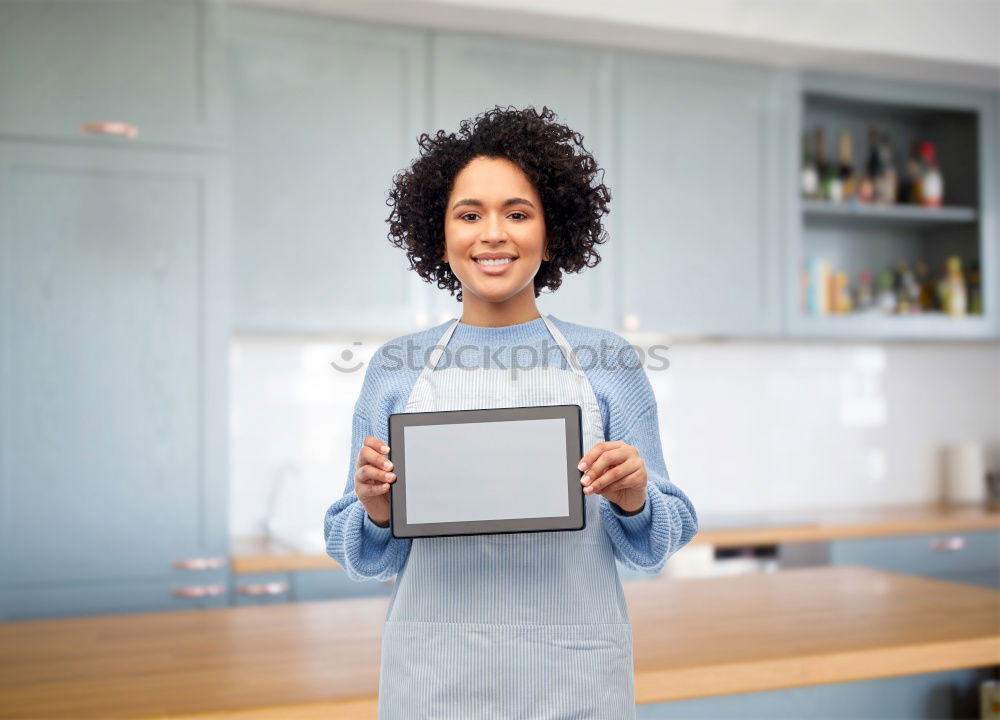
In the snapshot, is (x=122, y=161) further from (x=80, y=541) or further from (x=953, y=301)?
(x=953, y=301)

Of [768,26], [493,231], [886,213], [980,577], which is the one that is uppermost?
[768,26]

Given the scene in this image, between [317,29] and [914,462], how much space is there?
291 cm

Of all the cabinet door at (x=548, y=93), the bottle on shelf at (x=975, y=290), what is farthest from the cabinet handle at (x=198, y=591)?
the bottle on shelf at (x=975, y=290)

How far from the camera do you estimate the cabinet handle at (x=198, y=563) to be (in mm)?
2674

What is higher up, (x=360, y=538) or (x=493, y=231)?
(x=493, y=231)

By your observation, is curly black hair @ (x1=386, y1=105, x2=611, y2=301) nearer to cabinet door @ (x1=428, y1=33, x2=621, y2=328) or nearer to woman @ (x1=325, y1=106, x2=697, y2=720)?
woman @ (x1=325, y1=106, x2=697, y2=720)

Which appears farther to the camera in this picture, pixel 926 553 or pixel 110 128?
pixel 926 553

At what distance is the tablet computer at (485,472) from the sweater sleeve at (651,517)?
0.26 ft

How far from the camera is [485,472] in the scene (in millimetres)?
941

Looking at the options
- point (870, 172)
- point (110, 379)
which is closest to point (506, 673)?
point (110, 379)

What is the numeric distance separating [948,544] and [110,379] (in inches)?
108

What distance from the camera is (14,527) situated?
2559 mm

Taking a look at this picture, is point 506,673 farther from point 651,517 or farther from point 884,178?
point 884,178

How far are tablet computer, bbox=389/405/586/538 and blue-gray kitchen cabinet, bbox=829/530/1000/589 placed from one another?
2.58 metres
